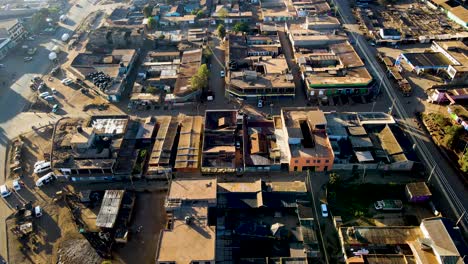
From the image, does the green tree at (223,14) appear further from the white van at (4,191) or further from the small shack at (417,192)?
the white van at (4,191)

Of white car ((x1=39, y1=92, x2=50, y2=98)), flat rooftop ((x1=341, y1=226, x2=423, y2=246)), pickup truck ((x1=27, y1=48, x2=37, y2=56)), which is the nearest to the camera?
flat rooftop ((x1=341, y1=226, x2=423, y2=246))

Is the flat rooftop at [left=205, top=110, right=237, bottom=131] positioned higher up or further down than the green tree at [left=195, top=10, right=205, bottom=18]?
further down

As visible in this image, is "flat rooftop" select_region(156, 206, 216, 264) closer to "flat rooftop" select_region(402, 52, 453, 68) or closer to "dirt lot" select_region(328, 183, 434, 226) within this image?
"dirt lot" select_region(328, 183, 434, 226)

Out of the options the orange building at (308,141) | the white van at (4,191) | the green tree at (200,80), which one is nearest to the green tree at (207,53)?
the green tree at (200,80)

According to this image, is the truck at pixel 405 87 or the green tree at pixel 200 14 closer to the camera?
the truck at pixel 405 87

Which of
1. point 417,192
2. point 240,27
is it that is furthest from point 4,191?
point 240,27

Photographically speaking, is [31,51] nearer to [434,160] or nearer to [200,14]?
[200,14]

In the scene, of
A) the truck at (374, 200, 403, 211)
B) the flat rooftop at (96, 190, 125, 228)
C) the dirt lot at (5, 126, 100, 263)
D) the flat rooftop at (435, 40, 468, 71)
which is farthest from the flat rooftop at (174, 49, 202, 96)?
the flat rooftop at (435, 40, 468, 71)
